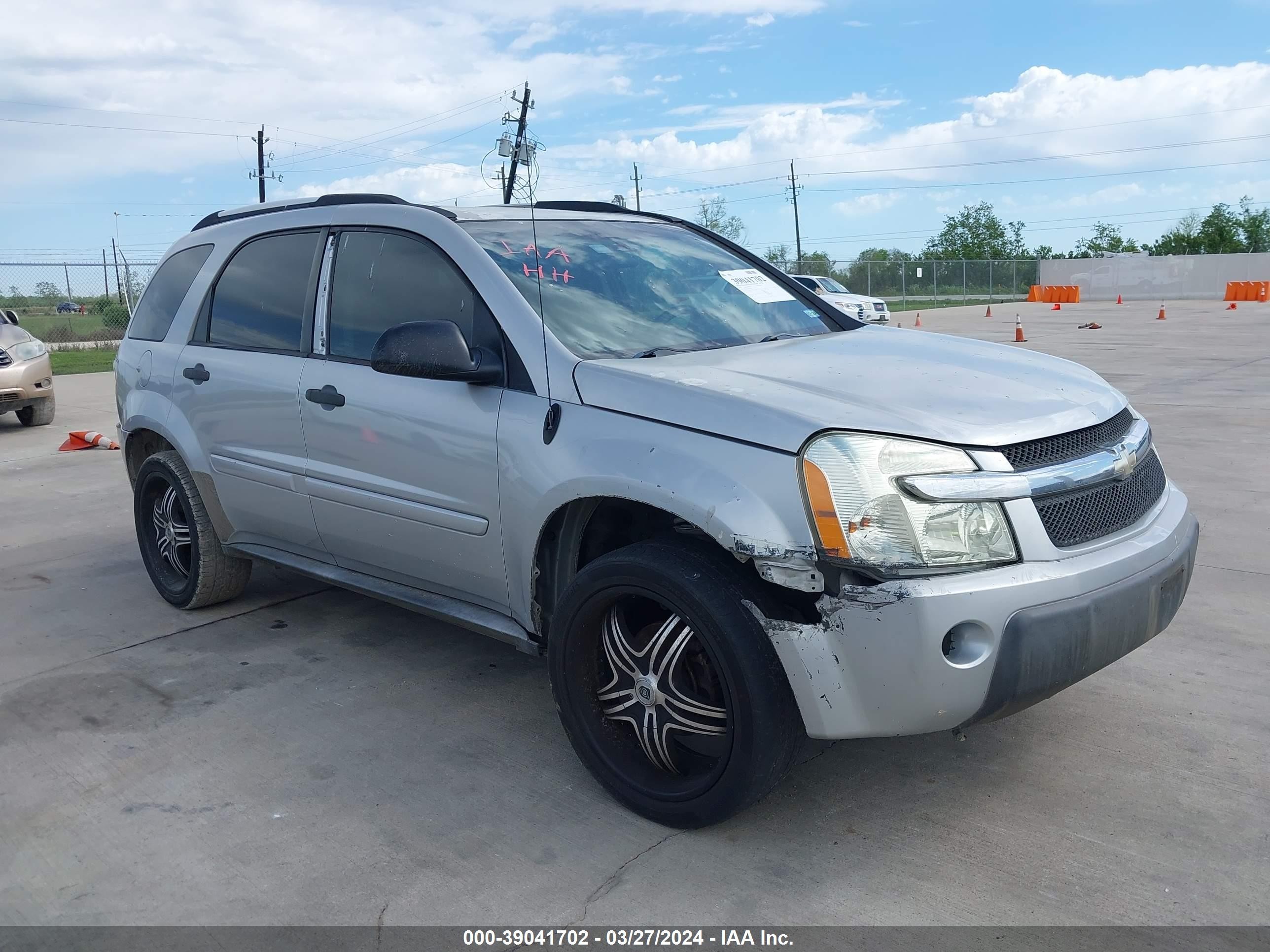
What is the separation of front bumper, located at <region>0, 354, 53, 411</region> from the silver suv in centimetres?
745

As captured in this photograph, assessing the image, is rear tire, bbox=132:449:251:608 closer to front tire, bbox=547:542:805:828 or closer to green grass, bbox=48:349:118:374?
front tire, bbox=547:542:805:828

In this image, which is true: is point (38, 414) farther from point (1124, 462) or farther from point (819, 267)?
point (819, 267)

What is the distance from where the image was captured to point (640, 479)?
291cm

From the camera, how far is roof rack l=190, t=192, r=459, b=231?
391 centimetres

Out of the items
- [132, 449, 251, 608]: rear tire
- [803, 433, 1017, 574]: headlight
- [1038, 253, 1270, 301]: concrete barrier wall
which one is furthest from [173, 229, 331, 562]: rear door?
[1038, 253, 1270, 301]: concrete barrier wall

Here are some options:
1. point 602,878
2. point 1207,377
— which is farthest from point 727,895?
point 1207,377

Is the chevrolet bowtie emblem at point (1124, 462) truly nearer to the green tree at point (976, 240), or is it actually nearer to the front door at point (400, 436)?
the front door at point (400, 436)

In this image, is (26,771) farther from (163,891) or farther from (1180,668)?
(1180,668)

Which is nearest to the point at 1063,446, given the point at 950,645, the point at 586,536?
the point at 950,645

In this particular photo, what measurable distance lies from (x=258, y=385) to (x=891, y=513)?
9.04 feet

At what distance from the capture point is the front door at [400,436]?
347 cm

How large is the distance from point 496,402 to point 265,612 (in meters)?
2.30

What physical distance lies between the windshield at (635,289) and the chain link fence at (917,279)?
1629 inches

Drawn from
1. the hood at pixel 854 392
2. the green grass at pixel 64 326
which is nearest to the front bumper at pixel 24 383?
the hood at pixel 854 392
